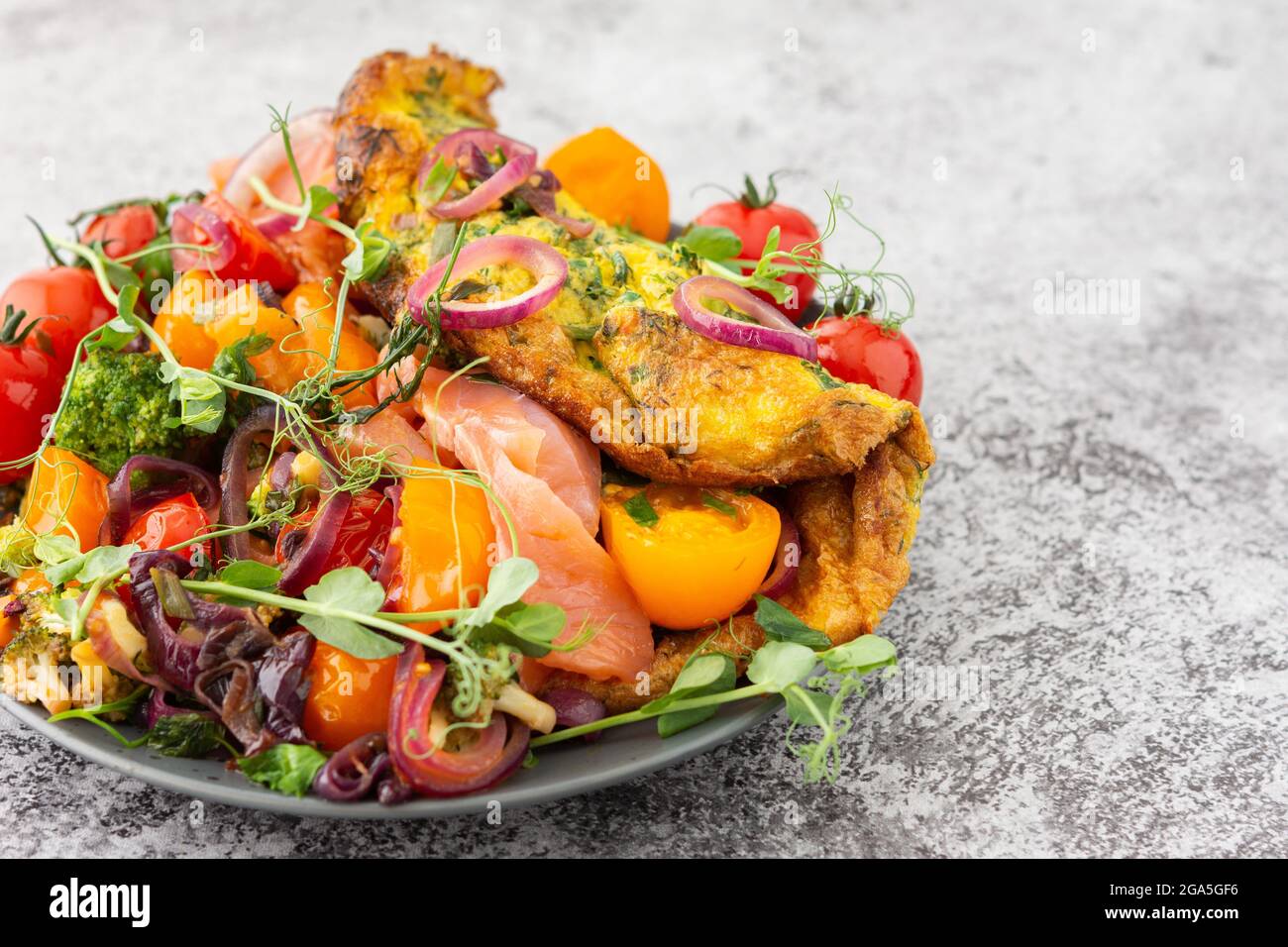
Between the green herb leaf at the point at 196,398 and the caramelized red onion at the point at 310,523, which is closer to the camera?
the caramelized red onion at the point at 310,523

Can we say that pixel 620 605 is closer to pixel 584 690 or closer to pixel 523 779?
pixel 584 690

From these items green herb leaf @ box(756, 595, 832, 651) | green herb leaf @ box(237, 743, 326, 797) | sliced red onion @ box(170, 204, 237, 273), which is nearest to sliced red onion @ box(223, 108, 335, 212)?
sliced red onion @ box(170, 204, 237, 273)

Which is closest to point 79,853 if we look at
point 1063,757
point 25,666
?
point 25,666

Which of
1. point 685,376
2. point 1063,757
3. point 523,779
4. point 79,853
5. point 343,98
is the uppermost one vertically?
point 343,98

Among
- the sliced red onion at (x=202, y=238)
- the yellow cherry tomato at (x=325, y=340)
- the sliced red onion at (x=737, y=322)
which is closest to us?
the sliced red onion at (x=737, y=322)

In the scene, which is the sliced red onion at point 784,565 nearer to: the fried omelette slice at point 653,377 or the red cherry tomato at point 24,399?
the fried omelette slice at point 653,377

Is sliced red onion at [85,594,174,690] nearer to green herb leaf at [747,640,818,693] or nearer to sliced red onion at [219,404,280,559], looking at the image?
sliced red onion at [219,404,280,559]

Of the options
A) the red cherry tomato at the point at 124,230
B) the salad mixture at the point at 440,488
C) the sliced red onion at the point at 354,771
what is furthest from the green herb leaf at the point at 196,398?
the red cherry tomato at the point at 124,230
